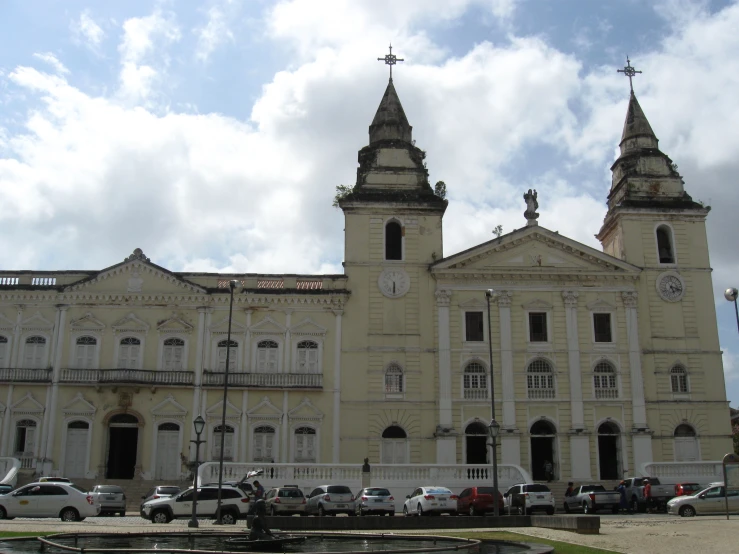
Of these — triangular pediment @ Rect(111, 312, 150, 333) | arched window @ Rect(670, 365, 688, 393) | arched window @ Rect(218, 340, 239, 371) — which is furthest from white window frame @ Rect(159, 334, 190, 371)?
arched window @ Rect(670, 365, 688, 393)

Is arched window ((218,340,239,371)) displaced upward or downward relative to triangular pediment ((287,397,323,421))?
upward

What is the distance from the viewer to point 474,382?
41.2 meters

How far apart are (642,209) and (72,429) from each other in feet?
103

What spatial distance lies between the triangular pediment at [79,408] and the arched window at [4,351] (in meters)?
4.04

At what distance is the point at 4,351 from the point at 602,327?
30.5 metres

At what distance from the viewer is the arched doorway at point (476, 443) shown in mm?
40312

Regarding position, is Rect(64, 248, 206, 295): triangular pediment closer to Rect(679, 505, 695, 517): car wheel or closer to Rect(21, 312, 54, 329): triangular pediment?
Rect(21, 312, 54, 329): triangular pediment

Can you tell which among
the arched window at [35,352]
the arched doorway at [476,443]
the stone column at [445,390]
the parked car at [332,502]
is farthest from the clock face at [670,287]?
the arched window at [35,352]

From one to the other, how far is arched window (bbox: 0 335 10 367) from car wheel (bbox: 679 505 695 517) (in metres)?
31.8

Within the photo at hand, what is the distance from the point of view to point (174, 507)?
27344mm

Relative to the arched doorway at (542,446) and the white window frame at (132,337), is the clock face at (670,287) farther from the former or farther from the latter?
the white window frame at (132,337)

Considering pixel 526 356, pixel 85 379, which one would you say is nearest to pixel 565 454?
pixel 526 356

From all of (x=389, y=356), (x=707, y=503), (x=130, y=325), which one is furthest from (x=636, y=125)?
(x=130, y=325)

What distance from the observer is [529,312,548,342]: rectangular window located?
42.0 metres
